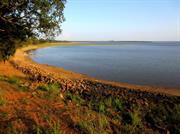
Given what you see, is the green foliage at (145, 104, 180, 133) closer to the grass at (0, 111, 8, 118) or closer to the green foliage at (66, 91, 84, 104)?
the green foliage at (66, 91, 84, 104)

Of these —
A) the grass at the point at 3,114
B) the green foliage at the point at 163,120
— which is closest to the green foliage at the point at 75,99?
the green foliage at the point at 163,120

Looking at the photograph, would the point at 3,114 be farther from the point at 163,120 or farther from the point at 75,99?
the point at 163,120

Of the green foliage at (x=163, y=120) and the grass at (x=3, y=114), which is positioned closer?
the grass at (x=3, y=114)

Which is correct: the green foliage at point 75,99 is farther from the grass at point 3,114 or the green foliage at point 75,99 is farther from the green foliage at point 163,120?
the grass at point 3,114

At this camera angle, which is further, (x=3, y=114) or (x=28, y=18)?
(x=28, y=18)

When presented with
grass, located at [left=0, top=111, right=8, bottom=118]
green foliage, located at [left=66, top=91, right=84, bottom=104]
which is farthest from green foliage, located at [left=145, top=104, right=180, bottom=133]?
grass, located at [left=0, top=111, right=8, bottom=118]

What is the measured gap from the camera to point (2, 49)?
20969 millimetres

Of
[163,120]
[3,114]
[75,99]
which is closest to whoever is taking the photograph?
[3,114]

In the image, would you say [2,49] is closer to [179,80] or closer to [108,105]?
[108,105]

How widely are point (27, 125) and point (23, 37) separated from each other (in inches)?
441

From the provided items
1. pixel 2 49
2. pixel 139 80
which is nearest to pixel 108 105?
pixel 2 49

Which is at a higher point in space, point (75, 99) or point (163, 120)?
point (75, 99)

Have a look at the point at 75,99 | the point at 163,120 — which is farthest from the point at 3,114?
the point at 163,120

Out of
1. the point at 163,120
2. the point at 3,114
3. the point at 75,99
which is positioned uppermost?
the point at 3,114
